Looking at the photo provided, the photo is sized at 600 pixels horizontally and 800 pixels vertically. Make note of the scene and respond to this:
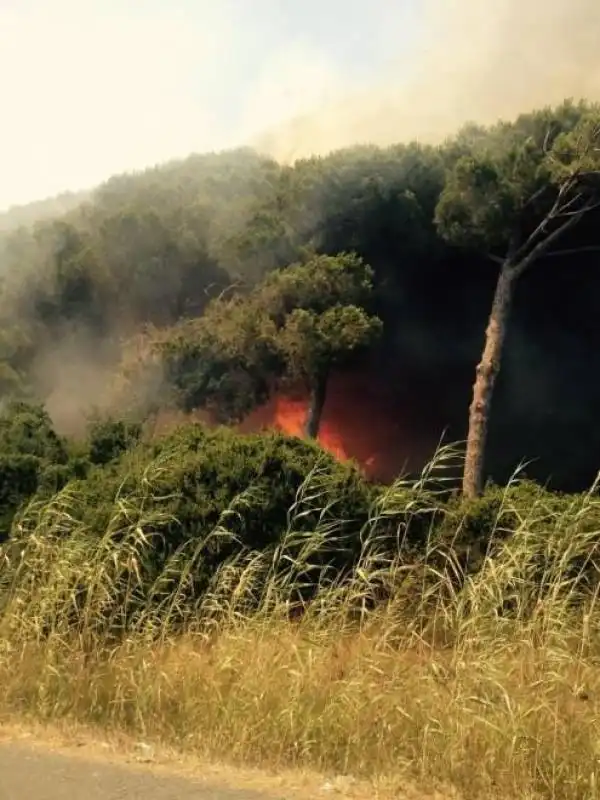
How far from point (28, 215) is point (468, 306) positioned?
1701 cm

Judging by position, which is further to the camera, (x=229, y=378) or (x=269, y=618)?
(x=229, y=378)

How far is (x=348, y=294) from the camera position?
1836 centimetres

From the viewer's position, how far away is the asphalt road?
13.5 ft

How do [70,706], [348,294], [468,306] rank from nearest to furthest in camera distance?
[70,706]
[348,294]
[468,306]

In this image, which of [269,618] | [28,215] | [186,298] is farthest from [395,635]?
[28,215]

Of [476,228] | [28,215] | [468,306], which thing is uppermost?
[28,215]

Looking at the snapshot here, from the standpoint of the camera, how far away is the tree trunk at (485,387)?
651 inches

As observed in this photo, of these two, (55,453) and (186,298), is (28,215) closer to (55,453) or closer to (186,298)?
(186,298)

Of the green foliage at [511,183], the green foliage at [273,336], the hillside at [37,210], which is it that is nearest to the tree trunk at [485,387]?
the green foliage at [511,183]

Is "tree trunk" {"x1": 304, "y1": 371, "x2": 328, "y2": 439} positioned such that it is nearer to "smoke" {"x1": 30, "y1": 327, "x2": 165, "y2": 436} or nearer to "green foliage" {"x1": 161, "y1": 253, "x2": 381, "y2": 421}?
"green foliage" {"x1": 161, "y1": 253, "x2": 381, "y2": 421}

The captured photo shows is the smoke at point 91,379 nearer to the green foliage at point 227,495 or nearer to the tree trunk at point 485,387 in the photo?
the tree trunk at point 485,387

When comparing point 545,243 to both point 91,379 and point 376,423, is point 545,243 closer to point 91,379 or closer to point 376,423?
point 376,423

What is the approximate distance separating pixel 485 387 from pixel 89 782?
13501mm

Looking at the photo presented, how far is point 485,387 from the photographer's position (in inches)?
667
